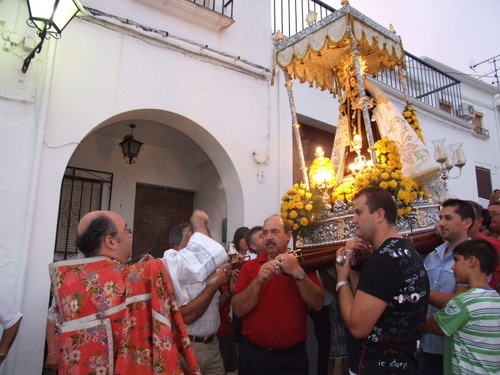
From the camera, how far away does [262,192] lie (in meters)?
6.20

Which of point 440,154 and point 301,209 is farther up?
point 440,154

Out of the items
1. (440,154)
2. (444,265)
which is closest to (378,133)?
(440,154)

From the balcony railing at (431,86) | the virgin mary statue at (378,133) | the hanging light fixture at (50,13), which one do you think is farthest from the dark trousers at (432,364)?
the balcony railing at (431,86)

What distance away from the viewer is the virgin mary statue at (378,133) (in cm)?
507

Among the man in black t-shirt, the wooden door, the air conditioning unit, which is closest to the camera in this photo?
the man in black t-shirt

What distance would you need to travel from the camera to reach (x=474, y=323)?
2342 millimetres

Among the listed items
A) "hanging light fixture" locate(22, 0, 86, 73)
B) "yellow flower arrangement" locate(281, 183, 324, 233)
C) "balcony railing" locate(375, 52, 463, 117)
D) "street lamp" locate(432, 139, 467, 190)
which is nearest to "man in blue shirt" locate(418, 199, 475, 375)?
"yellow flower arrangement" locate(281, 183, 324, 233)

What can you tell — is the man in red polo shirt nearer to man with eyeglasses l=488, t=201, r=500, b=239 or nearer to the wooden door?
man with eyeglasses l=488, t=201, r=500, b=239

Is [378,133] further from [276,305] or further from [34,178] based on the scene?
[34,178]

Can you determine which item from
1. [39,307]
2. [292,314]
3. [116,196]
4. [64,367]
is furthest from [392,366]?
[116,196]

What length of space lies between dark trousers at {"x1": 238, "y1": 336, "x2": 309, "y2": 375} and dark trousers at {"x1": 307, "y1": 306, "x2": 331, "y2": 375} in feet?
3.83

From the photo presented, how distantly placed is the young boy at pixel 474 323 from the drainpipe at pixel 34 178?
365 centimetres

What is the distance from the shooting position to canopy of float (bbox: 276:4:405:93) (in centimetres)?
515

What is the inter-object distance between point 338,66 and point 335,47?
49 cm
